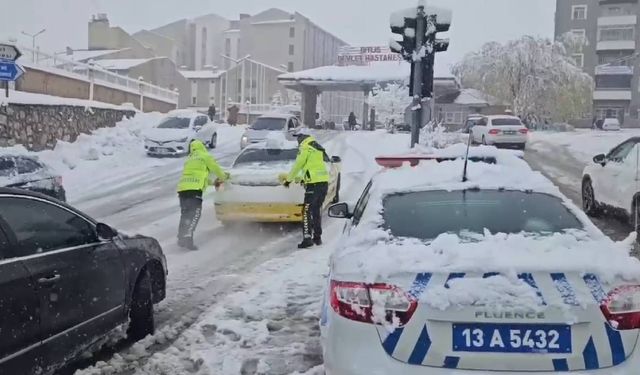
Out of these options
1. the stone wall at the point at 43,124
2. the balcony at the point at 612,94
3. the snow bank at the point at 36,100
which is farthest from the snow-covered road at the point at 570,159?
the balcony at the point at 612,94

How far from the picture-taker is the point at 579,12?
68.3 m

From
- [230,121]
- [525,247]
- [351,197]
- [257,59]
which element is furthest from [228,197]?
[257,59]

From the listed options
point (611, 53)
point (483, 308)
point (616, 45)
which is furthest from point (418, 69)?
point (611, 53)

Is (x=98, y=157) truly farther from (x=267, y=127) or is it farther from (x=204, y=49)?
(x=204, y=49)

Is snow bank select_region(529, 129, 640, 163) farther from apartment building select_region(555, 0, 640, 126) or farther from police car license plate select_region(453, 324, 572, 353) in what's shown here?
apartment building select_region(555, 0, 640, 126)

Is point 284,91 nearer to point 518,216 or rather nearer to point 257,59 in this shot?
point 257,59

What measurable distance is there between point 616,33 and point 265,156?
6367cm

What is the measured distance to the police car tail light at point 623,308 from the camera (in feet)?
10.7

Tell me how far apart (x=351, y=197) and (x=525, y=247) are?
1080 cm

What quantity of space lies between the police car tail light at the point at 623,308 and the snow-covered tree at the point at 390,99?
40.2 m

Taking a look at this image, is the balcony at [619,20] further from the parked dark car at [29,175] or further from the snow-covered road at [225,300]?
the parked dark car at [29,175]

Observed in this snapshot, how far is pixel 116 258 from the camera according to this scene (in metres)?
5.17

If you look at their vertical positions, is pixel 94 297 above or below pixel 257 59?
below

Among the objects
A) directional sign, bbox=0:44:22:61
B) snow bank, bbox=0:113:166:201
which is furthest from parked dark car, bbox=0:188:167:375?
directional sign, bbox=0:44:22:61
